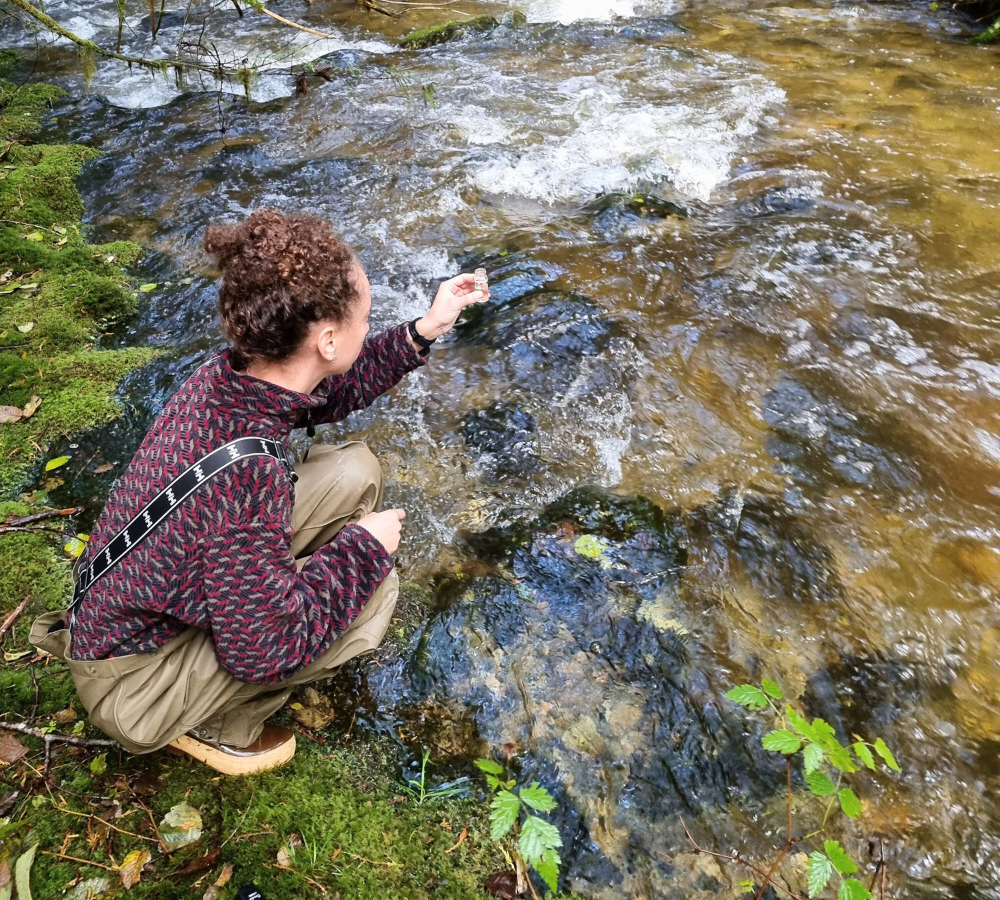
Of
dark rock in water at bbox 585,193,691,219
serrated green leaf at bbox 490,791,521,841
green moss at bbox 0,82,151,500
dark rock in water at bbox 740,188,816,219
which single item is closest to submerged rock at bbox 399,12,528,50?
green moss at bbox 0,82,151,500

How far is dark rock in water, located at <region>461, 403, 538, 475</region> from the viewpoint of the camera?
11.8ft

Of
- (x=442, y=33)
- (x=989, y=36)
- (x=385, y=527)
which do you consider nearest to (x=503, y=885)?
(x=385, y=527)

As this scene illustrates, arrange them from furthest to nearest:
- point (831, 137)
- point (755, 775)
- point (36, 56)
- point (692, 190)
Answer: point (36, 56) → point (831, 137) → point (692, 190) → point (755, 775)

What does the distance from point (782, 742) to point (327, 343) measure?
1.85m

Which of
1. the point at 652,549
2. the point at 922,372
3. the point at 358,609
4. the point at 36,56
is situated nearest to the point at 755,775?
the point at 652,549

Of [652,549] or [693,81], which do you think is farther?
[693,81]

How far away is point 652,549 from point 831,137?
206 inches

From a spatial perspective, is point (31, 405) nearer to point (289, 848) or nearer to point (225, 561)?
point (225, 561)

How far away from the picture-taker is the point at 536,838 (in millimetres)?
1882

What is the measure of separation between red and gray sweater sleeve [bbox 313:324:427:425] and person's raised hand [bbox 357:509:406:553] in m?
0.78

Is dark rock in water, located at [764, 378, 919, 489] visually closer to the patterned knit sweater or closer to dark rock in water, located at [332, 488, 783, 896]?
dark rock in water, located at [332, 488, 783, 896]

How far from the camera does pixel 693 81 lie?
764 cm

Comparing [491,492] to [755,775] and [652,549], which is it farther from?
[755,775]

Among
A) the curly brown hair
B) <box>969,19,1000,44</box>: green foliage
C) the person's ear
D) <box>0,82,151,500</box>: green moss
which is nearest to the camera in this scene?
the curly brown hair
